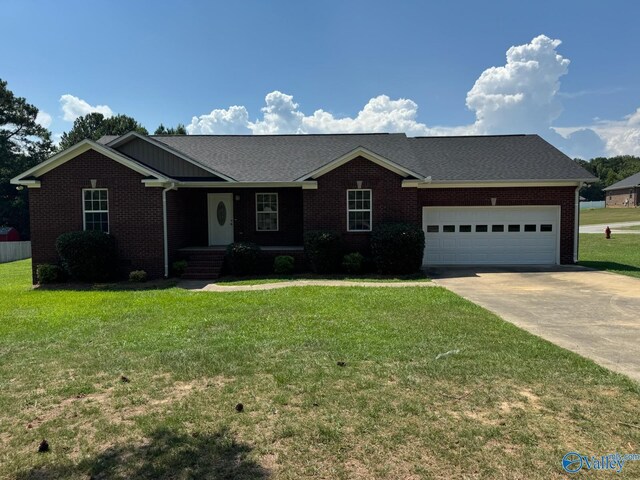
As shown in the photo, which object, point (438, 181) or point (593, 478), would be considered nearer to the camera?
point (593, 478)

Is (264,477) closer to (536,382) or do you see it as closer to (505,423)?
(505,423)

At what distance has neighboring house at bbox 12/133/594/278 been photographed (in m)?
14.7

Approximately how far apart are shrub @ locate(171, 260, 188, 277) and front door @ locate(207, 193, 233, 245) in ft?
9.23

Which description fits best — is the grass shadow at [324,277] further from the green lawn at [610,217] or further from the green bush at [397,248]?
the green lawn at [610,217]

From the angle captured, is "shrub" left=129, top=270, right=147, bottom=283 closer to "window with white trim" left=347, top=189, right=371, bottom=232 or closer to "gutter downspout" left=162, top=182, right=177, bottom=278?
"gutter downspout" left=162, top=182, right=177, bottom=278

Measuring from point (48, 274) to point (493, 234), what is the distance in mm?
15133

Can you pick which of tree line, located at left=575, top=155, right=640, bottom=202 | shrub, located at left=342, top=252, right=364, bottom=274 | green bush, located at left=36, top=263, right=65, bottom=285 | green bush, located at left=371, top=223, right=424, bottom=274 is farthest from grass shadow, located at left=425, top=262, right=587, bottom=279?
tree line, located at left=575, top=155, right=640, bottom=202

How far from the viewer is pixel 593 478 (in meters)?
3.29

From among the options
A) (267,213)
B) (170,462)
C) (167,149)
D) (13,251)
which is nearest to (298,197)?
(267,213)

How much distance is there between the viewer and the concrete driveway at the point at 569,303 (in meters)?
6.55

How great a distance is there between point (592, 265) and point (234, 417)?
16.2m

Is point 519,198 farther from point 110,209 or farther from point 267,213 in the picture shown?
point 110,209

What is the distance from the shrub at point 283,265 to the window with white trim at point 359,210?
2345 mm

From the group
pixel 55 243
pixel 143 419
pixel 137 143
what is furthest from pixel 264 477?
pixel 137 143
